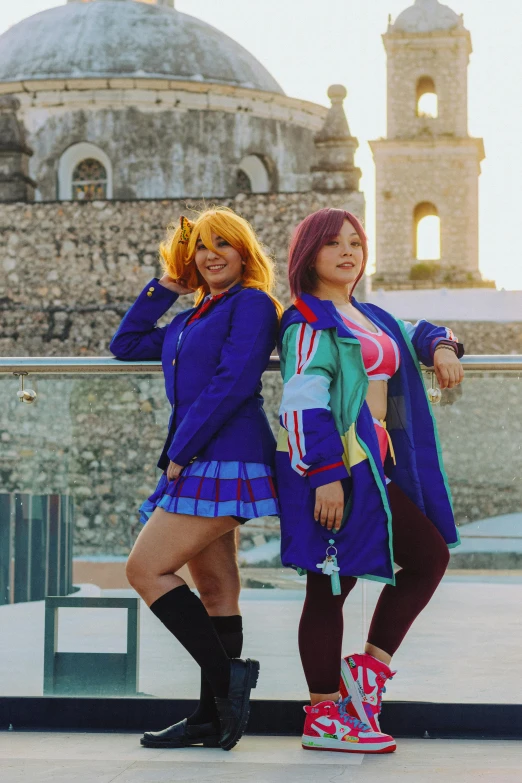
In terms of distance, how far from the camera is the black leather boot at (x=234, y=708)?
3688 millimetres

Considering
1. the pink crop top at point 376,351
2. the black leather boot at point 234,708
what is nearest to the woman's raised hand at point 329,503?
the pink crop top at point 376,351

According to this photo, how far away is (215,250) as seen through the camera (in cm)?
390

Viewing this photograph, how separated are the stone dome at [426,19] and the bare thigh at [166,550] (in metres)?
33.5

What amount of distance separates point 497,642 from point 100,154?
19136mm

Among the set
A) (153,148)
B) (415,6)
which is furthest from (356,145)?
(415,6)

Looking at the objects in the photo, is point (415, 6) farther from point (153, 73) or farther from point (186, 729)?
point (186, 729)

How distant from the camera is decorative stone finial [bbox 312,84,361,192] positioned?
60.7 feet

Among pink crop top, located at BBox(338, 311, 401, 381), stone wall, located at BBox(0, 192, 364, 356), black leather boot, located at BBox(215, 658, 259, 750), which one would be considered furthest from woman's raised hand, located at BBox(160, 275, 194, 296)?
stone wall, located at BBox(0, 192, 364, 356)

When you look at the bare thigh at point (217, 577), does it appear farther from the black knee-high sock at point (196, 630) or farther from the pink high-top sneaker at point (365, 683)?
the pink high-top sneaker at point (365, 683)

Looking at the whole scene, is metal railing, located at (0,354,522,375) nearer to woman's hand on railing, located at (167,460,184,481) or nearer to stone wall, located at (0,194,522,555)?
stone wall, located at (0,194,522,555)

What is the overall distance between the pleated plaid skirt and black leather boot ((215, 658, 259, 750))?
454 millimetres

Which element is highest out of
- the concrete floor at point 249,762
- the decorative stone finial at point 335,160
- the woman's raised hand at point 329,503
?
the decorative stone finial at point 335,160

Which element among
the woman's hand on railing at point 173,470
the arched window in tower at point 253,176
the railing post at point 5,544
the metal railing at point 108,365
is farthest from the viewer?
the arched window in tower at point 253,176

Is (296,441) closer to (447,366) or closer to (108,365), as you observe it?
(447,366)
